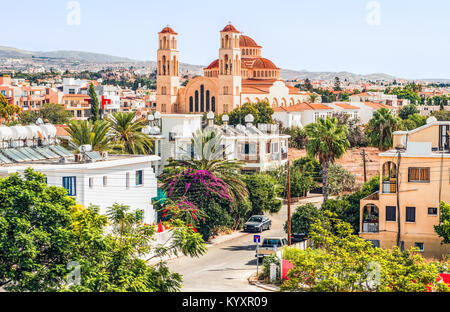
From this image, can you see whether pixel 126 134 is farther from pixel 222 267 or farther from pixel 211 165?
pixel 222 267

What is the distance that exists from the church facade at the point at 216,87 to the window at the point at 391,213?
244 ft

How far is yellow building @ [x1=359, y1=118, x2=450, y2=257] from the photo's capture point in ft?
93.7

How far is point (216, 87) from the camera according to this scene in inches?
4163

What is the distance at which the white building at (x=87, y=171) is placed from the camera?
25781mm

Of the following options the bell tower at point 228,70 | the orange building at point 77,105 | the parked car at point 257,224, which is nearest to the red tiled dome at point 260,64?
the bell tower at point 228,70

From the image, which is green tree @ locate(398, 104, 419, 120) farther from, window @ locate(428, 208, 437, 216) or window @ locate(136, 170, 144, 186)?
window @ locate(136, 170, 144, 186)

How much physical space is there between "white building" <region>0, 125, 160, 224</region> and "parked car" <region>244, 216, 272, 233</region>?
5.71 meters

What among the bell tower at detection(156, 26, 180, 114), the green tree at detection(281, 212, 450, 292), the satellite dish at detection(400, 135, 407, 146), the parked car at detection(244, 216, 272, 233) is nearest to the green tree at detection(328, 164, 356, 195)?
the parked car at detection(244, 216, 272, 233)

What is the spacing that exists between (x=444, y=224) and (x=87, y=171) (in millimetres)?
14010

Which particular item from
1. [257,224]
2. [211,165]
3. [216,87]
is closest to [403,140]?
[257,224]

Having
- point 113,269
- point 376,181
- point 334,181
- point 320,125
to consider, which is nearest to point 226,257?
point 376,181

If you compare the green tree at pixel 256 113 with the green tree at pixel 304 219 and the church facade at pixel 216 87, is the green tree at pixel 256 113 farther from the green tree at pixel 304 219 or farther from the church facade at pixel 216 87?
the green tree at pixel 304 219

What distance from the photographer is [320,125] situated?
1427 inches

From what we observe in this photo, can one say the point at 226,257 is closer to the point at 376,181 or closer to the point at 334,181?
the point at 376,181
